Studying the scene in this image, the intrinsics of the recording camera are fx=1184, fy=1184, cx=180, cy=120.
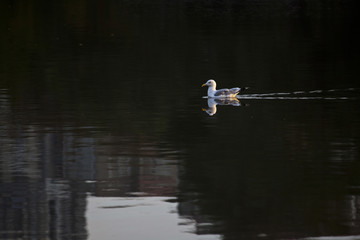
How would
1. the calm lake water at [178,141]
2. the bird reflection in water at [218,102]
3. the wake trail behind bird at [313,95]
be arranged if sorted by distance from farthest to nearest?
the wake trail behind bird at [313,95], the bird reflection in water at [218,102], the calm lake water at [178,141]

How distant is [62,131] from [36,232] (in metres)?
8.96

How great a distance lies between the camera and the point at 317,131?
23.7 metres

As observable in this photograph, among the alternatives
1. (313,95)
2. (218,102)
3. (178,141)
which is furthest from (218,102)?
(178,141)

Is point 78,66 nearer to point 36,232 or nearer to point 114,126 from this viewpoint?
point 114,126

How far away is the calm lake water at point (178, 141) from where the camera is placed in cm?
1540

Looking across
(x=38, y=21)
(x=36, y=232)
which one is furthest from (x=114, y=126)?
(x=38, y=21)

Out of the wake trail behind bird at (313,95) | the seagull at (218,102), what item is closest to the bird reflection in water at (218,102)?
the seagull at (218,102)

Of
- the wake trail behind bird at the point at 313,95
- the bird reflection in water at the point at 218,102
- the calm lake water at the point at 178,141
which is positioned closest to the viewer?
the calm lake water at the point at 178,141

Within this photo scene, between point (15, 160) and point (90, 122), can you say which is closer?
point (15, 160)

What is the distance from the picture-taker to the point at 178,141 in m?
22.6

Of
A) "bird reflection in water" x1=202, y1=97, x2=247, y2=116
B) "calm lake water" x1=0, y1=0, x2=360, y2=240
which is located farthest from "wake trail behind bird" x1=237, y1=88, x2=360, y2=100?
"bird reflection in water" x1=202, y1=97, x2=247, y2=116

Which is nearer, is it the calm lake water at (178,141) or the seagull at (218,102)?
the calm lake water at (178,141)

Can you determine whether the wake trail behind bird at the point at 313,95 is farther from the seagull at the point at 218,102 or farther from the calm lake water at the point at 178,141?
the seagull at the point at 218,102

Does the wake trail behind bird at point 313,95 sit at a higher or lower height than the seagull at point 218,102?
higher
